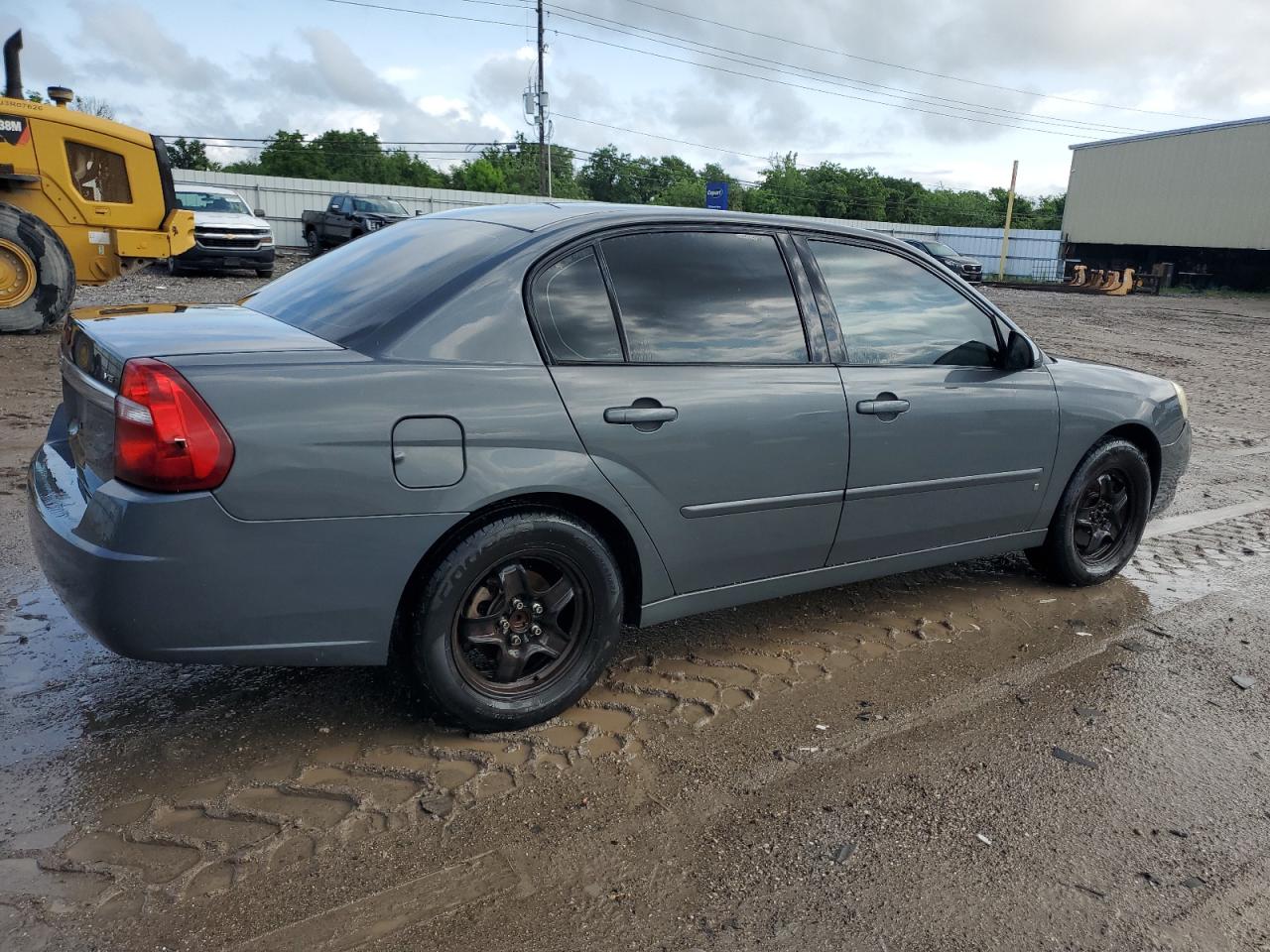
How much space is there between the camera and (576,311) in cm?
319

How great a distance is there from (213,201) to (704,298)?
19.7 meters

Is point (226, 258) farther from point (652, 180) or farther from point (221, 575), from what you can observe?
point (652, 180)

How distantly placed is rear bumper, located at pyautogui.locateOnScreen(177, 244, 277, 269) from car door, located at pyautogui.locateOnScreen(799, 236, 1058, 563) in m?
17.8

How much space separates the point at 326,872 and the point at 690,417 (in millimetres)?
1704

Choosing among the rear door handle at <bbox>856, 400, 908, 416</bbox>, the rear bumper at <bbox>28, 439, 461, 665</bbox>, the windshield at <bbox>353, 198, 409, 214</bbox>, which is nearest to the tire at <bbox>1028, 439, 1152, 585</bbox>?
the rear door handle at <bbox>856, 400, 908, 416</bbox>

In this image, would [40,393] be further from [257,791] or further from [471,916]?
[471,916]

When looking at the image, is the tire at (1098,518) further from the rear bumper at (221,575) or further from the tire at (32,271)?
the tire at (32,271)

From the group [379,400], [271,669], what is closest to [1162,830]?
[379,400]

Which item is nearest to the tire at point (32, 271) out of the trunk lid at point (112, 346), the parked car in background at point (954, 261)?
the trunk lid at point (112, 346)

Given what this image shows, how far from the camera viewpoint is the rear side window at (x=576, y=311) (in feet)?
10.2

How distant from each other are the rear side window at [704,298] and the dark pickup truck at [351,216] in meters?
24.3

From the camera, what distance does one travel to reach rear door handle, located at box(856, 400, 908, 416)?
367 cm

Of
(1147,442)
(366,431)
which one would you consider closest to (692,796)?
(366,431)

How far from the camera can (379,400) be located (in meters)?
2.73
